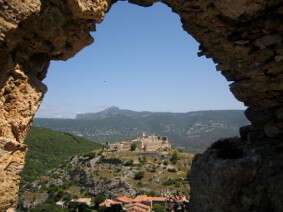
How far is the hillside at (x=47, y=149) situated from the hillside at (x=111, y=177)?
11.7 metres

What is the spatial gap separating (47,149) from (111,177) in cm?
4545

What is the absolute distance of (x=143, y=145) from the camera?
91.1 m

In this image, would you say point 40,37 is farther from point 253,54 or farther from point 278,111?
point 278,111

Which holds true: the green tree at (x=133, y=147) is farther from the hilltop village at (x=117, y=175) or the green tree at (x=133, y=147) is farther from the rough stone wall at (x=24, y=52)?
the rough stone wall at (x=24, y=52)

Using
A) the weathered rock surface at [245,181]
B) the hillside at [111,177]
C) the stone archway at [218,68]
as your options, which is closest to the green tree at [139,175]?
the hillside at [111,177]

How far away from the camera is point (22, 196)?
72438 millimetres

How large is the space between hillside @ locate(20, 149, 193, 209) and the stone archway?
198ft

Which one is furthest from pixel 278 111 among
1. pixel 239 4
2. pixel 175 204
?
pixel 175 204

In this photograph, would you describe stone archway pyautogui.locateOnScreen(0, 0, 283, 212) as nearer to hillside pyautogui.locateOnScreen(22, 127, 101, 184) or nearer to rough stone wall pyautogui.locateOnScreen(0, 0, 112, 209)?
rough stone wall pyautogui.locateOnScreen(0, 0, 112, 209)

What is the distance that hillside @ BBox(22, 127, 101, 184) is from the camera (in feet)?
334

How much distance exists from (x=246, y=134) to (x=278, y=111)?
4.44 feet

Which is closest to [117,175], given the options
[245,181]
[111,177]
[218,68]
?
[111,177]

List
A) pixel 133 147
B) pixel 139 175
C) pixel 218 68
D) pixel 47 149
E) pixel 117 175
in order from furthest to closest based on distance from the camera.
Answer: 1. pixel 47 149
2. pixel 133 147
3. pixel 117 175
4. pixel 139 175
5. pixel 218 68

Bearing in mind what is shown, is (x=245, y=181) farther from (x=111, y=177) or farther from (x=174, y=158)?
(x=174, y=158)
